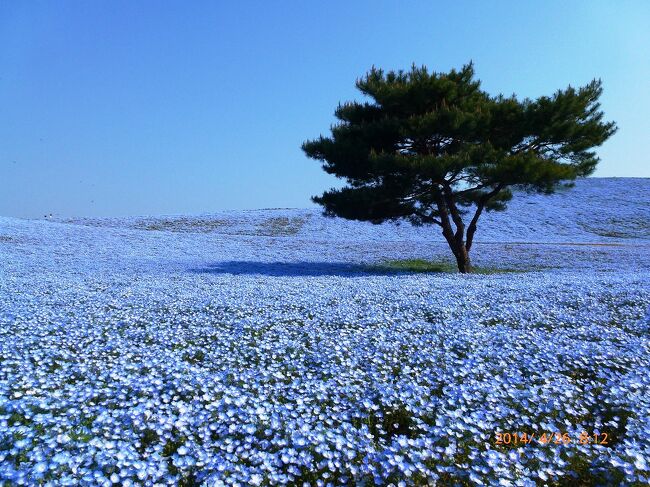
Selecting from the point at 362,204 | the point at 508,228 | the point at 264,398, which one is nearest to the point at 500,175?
the point at 362,204

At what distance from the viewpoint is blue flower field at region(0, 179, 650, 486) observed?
3.14 m

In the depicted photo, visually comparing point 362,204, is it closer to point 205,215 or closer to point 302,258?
point 302,258

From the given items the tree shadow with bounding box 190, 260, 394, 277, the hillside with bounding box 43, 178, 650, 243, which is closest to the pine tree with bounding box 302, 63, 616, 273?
the tree shadow with bounding box 190, 260, 394, 277

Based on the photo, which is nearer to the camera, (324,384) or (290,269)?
(324,384)

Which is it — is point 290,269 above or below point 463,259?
below
